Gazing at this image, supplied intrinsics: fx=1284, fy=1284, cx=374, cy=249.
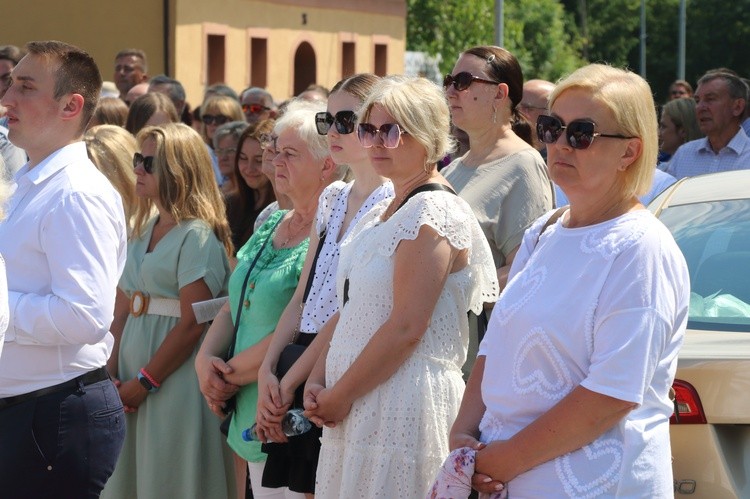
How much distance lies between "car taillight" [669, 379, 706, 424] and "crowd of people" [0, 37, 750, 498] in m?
0.70

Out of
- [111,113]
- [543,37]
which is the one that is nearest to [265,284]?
[111,113]

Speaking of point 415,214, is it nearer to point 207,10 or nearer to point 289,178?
point 289,178

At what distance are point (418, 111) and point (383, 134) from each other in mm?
147

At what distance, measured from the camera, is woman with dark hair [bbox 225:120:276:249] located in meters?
7.12

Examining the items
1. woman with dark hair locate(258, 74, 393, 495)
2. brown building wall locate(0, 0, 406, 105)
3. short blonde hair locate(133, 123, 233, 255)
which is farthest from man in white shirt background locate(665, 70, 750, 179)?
brown building wall locate(0, 0, 406, 105)

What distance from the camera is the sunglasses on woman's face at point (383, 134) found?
4348mm

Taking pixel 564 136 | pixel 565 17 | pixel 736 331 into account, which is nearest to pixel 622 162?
pixel 564 136

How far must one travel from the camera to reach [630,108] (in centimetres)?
329

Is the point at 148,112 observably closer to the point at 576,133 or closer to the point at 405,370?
the point at 405,370

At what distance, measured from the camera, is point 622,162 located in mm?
3289

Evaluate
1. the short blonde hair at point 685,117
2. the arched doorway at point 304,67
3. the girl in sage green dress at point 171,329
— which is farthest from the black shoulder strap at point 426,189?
the arched doorway at point 304,67

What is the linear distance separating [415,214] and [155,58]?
83.0 ft

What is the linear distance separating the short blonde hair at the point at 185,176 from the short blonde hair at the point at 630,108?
3200 millimetres

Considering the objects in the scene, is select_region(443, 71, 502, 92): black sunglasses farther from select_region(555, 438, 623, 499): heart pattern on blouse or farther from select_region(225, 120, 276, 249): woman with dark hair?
select_region(555, 438, 623, 499): heart pattern on blouse
